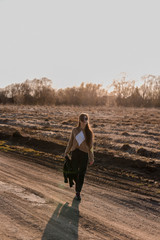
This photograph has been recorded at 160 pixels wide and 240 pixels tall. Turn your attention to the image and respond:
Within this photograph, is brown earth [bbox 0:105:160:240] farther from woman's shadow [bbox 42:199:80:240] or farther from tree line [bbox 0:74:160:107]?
tree line [bbox 0:74:160:107]

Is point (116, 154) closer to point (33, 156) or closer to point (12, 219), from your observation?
point (33, 156)

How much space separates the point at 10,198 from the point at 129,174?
181 inches

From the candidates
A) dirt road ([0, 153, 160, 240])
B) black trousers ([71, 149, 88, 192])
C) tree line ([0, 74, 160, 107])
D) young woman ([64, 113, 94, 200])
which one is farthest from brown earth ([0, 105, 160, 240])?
tree line ([0, 74, 160, 107])

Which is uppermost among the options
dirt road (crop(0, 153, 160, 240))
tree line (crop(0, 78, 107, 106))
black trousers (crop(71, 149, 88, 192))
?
tree line (crop(0, 78, 107, 106))

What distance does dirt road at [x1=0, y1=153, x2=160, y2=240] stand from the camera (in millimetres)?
4340

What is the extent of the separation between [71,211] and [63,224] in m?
0.66

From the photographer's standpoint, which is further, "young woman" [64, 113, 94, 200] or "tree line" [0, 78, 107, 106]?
"tree line" [0, 78, 107, 106]

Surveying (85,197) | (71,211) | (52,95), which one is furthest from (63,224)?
(52,95)

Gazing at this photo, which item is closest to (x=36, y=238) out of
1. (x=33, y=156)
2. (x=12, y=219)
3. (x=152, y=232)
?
(x=12, y=219)

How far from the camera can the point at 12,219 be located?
4641 mm

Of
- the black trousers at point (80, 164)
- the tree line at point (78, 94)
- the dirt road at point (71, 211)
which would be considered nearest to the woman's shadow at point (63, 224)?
the dirt road at point (71, 211)

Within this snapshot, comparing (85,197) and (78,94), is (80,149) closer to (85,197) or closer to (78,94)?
(85,197)

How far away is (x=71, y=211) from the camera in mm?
5262

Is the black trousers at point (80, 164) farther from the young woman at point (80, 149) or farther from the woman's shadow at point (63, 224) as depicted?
the woman's shadow at point (63, 224)
